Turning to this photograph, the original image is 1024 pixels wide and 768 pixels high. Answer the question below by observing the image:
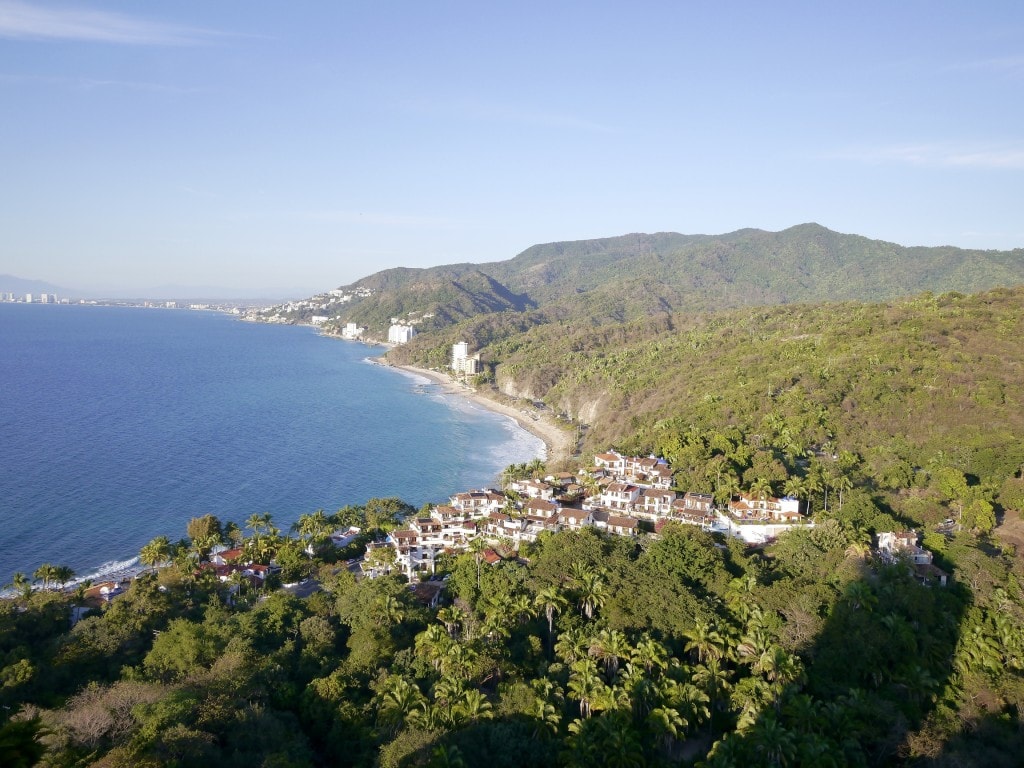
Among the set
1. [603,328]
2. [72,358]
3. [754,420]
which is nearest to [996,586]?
[754,420]

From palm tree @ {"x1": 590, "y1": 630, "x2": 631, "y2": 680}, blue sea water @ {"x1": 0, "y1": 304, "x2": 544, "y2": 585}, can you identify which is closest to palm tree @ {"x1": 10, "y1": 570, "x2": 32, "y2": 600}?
blue sea water @ {"x1": 0, "y1": 304, "x2": 544, "y2": 585}

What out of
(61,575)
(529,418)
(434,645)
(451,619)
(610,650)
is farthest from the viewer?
(529,418)

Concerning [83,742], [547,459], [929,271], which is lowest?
[547,459]

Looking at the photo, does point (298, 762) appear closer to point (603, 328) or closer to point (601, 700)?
point (601, 700)

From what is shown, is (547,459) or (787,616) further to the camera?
(547,459)

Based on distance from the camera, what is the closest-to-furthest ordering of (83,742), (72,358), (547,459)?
(83,742), (547,459), (72,358)

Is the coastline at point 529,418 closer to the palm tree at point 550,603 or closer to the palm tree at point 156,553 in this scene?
the palm tree at point 550,603

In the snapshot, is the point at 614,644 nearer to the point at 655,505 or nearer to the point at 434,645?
the point at 434,645

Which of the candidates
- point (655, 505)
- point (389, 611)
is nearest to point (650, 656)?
point (389, 611)
